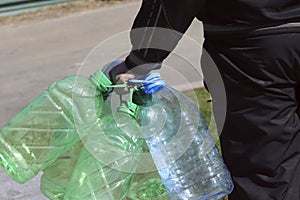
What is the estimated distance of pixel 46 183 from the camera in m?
3.00

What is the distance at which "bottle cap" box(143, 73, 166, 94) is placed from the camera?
284cm

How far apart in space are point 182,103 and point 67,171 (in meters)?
0.56

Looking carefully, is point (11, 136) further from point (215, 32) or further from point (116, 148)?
point (215, 32)

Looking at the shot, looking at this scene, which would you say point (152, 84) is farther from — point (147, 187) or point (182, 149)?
point (147, 187)

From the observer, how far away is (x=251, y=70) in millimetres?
2863

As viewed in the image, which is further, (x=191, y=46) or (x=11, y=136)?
(x=191, y=46)

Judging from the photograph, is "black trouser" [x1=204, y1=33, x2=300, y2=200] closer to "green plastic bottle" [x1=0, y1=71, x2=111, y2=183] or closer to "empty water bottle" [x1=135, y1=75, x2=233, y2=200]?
"empty water bottle" [x1=135, y1=75, x2=233, y2=200]

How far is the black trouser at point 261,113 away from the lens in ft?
9.25

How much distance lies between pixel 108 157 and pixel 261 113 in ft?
2.12

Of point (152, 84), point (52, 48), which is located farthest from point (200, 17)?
point (52, 48)

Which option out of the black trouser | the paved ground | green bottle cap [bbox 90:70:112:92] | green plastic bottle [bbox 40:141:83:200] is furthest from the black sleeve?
the paved ground

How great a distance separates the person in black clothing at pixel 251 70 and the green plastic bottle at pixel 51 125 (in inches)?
5.3

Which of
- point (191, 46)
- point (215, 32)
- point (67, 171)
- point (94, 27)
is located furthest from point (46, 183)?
point (94, 27)

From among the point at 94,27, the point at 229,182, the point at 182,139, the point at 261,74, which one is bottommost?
the point at 94,27
